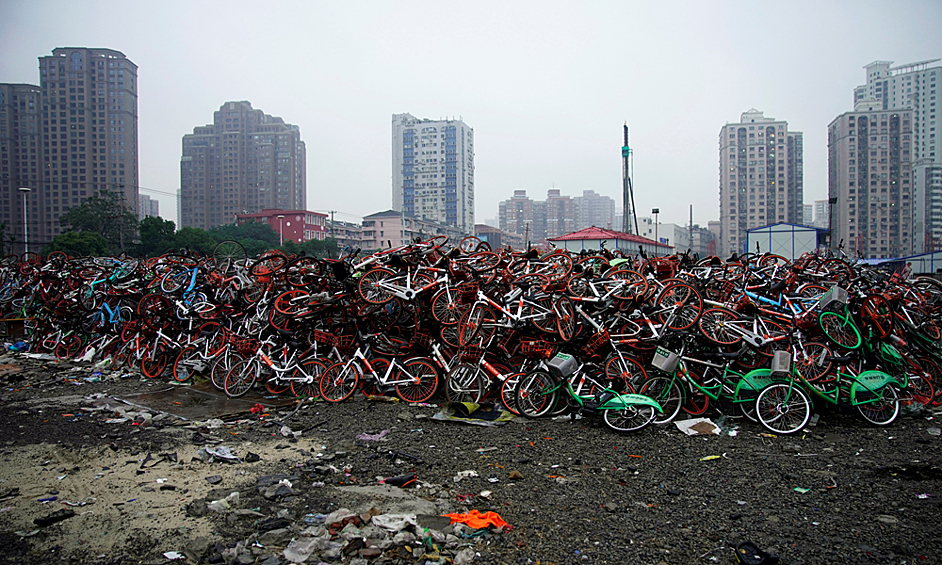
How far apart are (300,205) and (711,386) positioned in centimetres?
7355

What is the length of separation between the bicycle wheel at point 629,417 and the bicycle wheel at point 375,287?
338 centimetres

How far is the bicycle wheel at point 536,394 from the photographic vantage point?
649 centimetres

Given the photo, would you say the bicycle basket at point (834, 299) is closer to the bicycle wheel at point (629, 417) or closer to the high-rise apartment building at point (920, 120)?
the bicycle wheel at point (629, 417)

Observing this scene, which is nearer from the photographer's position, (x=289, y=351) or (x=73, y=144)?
(x=289, y=351)

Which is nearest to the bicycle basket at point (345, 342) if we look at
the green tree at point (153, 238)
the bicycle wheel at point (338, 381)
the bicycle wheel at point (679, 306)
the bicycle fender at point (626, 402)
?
the bicycle wheel at point (338, 381)

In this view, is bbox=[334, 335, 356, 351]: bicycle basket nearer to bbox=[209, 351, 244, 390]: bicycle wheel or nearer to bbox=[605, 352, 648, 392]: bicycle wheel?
bbox=[209, 351, 244, 390]: bicycle wheel

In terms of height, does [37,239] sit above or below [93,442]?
above

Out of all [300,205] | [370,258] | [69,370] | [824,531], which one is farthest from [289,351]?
[300,205]

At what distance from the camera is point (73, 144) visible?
47.3m

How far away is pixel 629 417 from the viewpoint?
6020 millimetres

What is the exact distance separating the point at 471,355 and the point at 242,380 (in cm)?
346

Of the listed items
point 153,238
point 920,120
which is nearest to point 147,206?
point 153,238

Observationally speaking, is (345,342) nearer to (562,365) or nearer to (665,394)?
(562,365)

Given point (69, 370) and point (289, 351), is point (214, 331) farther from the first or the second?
point (69, 370)
